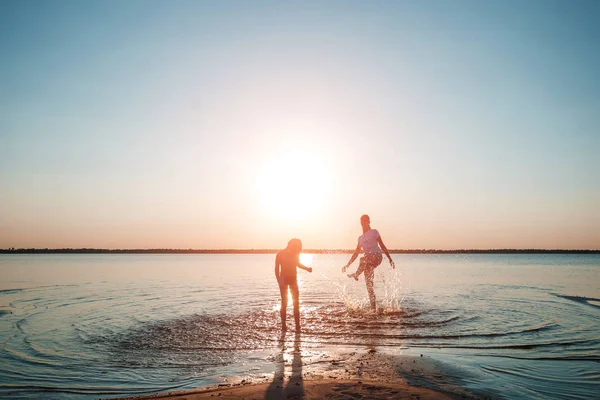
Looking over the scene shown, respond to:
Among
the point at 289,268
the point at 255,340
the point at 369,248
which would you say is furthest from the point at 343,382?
the point at 369,248

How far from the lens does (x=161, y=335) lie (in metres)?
11.2

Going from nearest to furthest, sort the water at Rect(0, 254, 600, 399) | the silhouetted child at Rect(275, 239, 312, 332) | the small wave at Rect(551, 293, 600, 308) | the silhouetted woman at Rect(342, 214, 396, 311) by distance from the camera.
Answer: the water at Rect(0, 254, 600, 399) < the silhouetted child at Rect(275, 239, 312, 332) < the silhouetted woman at Rect(342, 214, 396, 311) < the small wave at Rect(551, 293, 600, 308)

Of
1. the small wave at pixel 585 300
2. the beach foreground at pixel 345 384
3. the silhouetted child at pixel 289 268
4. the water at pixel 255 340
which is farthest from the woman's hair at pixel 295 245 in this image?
the small wave at pixel 585 300

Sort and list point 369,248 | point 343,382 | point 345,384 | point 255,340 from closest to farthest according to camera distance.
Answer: point 345,384 < point 343,382 < point 255,340 < point 369,248

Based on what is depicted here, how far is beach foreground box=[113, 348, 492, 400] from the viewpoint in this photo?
19.0 ft

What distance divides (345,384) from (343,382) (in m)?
0.10

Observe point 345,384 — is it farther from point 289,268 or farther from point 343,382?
A: point 289,268

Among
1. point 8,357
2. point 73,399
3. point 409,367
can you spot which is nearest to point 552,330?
point 409,367

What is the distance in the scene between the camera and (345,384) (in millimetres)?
6188

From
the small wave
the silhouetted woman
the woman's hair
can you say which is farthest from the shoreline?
the small wave

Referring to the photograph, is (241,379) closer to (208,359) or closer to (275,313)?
(208,359)

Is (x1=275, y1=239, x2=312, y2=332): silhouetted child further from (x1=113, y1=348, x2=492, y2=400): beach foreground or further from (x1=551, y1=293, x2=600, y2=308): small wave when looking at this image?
(x1=551, y1=293, x2=600, y2=308): small wave

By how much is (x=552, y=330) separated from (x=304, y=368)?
799cm

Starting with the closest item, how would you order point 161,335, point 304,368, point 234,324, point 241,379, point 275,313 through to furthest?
point 241,379
point 304,368
point 161,335
point 234,324
point 275,313
